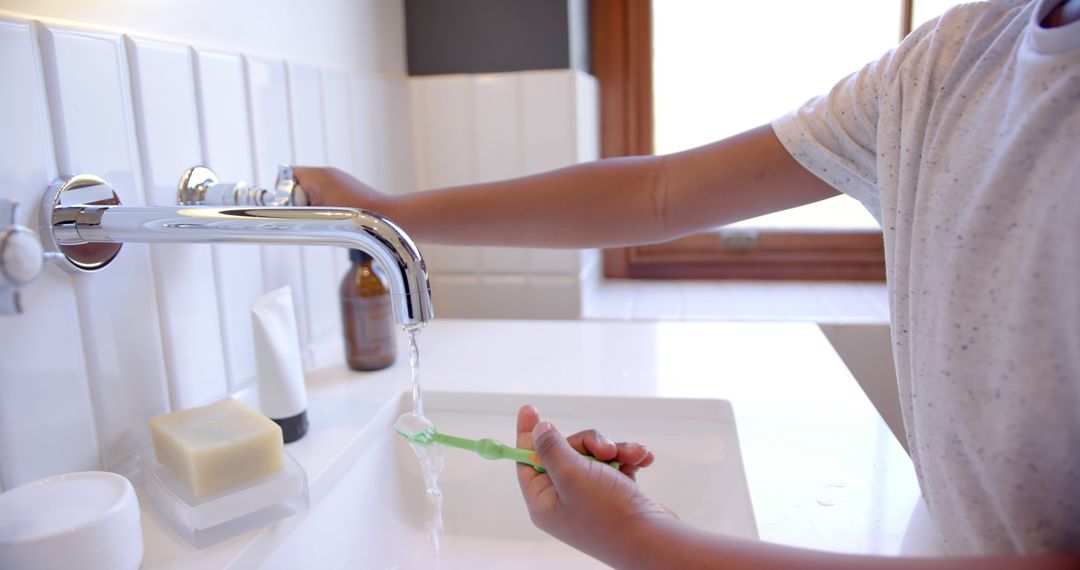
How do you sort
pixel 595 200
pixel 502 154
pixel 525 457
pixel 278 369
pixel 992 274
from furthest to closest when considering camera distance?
pixel 502 154 < pixel 595 200 < pixel 278 369 < pixel 525 457 < pixel 992 274

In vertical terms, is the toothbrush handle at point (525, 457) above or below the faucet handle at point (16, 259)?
below

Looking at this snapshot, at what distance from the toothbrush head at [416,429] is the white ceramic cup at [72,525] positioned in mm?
180

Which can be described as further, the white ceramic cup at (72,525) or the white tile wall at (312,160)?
the white tile wall at (312,160)

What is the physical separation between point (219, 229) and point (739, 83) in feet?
3.72

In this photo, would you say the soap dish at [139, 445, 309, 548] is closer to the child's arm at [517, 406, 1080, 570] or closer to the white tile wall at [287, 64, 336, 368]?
the child's arm at [517, 406, 1080, 570]

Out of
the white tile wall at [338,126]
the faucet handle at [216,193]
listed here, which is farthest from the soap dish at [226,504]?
the white tile wall at [338,126]

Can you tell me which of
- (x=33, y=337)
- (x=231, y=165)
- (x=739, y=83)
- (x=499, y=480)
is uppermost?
(x=739, y=83)

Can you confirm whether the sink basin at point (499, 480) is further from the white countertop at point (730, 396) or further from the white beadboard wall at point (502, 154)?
the white beadboard wall at point (502, 154)

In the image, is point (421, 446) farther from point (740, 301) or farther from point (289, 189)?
point (740, 301)

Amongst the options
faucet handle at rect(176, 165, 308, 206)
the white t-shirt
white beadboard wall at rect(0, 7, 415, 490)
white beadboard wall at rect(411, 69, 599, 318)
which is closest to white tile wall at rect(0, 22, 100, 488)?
white beadboard wall at rect(0, 7, 415, 490)

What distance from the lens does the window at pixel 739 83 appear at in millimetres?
1415

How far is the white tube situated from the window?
2.89 feet

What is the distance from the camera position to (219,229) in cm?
53

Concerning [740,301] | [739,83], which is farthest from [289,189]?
[739,83]
